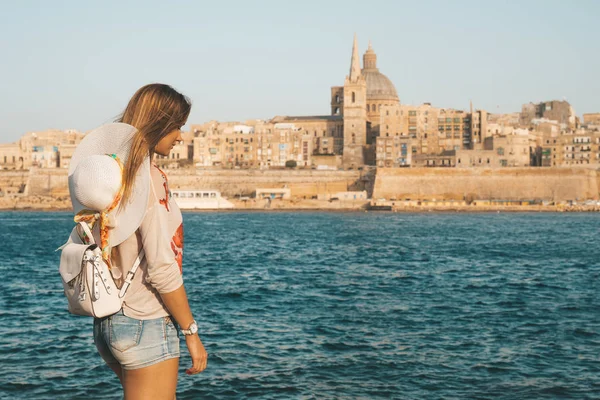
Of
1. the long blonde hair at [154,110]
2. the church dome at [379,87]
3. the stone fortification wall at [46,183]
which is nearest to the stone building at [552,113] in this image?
the church dome at [379,87]

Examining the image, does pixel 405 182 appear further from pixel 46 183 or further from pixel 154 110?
pixel 154 110

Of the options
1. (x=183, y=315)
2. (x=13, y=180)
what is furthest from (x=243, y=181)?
(x=183, y=315)

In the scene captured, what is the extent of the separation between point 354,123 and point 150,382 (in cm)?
9951

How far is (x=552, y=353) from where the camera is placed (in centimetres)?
1193

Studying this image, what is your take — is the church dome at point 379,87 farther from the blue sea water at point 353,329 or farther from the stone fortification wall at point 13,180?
the blue sea water at point 353,329

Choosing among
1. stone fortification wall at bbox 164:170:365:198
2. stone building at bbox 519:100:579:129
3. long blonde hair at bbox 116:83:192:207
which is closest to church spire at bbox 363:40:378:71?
stone building at bbox 519:100:579:129

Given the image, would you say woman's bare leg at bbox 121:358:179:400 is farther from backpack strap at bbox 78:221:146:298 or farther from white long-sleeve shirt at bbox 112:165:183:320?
backpack strap at bbox 78:221:146:298

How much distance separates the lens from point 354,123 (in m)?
102

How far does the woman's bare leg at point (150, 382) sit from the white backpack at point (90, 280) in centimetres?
31

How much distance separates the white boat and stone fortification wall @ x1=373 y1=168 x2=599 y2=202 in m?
15.8

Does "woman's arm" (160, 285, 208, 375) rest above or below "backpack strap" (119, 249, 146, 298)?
below

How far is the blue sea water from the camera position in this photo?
10.1 m

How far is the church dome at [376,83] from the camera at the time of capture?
114 meters

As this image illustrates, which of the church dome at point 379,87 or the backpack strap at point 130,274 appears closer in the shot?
the backpack strap at point 130,274
